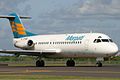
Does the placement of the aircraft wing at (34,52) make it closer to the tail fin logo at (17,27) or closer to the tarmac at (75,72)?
the tail fin logo at (17,27)

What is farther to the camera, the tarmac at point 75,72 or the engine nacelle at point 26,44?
the engine nacelle at point 26,44

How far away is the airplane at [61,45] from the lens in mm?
52469

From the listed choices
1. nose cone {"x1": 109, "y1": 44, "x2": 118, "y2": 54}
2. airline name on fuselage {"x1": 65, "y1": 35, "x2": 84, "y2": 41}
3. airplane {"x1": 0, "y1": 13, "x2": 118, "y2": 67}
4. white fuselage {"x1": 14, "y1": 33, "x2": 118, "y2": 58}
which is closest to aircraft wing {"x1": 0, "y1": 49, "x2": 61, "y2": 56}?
airplane {"x1": 0, "y1": 13, "x2": 118, "y2": 67}

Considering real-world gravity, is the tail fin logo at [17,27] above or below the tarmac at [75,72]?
above

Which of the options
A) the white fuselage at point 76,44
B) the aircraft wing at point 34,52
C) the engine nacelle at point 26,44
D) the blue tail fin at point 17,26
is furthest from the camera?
the blue tail fin at point 17,26

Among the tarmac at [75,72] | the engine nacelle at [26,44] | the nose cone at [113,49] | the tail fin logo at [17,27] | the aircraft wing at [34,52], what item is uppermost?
the tail fin logo at [17,27]

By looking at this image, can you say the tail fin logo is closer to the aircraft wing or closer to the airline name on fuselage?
the aircraft wing

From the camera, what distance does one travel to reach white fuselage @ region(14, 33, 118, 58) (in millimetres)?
52156

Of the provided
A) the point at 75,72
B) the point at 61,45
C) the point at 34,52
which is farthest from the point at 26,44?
the point at 75,72

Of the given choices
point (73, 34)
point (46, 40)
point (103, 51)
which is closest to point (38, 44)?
point (46, 40)

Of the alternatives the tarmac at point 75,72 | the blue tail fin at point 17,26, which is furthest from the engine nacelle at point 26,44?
the tarmac at point 75,72

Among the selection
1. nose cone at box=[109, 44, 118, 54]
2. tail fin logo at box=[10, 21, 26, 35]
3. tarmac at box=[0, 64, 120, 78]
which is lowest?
tarmac at box=[0, 64, 120, 78]

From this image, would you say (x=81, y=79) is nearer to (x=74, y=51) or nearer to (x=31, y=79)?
(x=31, y=79)

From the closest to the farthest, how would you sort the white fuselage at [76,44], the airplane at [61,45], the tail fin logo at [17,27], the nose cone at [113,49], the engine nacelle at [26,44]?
1. the nose cone at [113,49]
2. the white fuselage at [76,44]
3. the airplane at [61,45]
4. the engine nacelle at [26,44]
5. the tail fin logo at [17,27]
